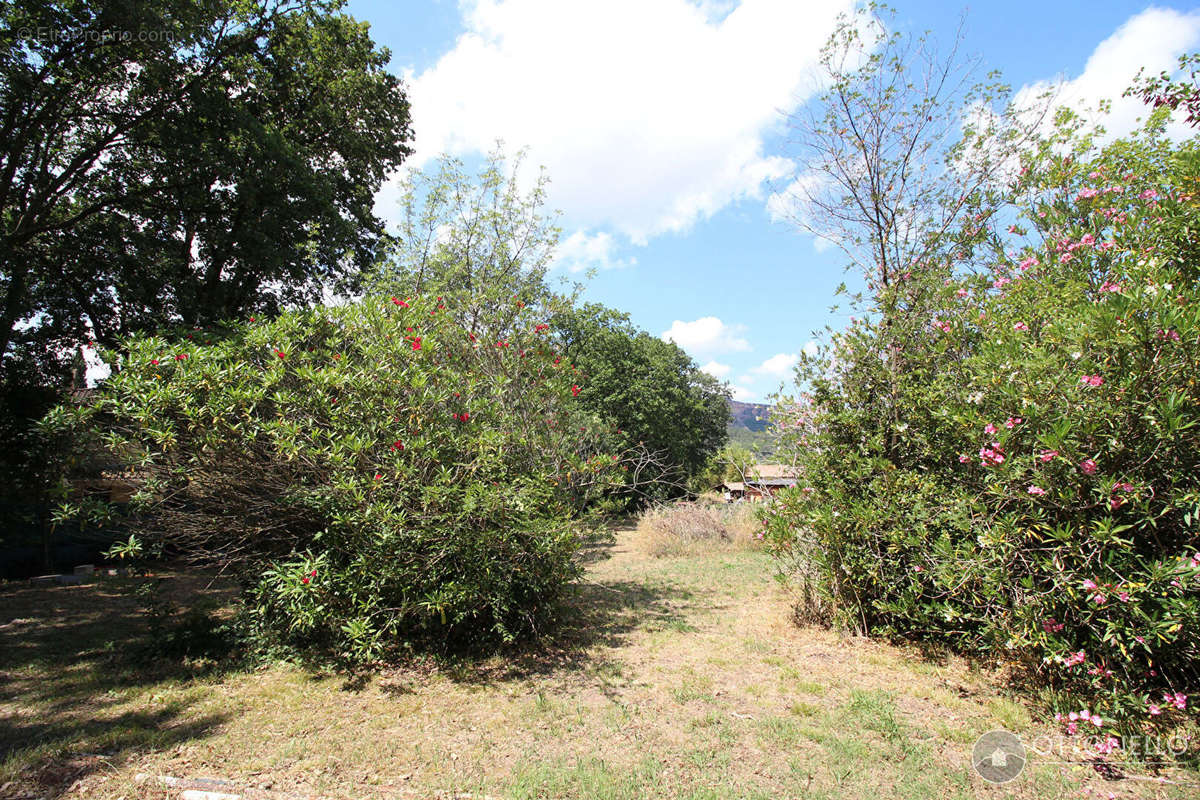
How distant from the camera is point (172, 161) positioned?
9.36 m

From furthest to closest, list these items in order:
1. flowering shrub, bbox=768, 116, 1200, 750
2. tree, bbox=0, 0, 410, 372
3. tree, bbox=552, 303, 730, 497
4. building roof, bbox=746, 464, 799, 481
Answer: tree, bbox=552, 303, 730, 497 < tree, bbox=0, 0, 410, 372 < building roof, bbox=746, 464, 799, 481 < flowering shrub, bbox=768, 116, 1200, 750

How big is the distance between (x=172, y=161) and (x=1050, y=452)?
12.7m

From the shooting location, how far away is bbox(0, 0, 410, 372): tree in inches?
315

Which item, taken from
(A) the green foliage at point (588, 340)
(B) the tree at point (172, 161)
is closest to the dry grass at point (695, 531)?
(A) the green foliage at point (588, 340)

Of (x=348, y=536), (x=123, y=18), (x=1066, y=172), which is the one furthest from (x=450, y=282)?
(x=1066, y=172)

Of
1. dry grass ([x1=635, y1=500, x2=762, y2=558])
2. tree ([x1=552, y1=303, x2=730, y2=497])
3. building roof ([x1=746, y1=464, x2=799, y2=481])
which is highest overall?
tree ([x1=552, y1=303, x2=730, y2=497])

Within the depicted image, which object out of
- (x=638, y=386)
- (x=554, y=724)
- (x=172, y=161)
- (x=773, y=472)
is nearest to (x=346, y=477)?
(x=554, y=724)

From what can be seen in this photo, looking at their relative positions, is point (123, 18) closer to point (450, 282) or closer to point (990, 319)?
point (450, 282)

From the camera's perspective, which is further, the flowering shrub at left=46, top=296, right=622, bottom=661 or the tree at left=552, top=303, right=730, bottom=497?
the tree at left=552, top=303, right=730, bottom=497

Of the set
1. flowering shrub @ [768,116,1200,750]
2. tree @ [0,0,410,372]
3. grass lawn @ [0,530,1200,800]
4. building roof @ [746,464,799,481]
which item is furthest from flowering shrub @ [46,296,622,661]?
tree @ [0,0,410,372]

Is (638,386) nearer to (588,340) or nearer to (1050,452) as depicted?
(588,340)

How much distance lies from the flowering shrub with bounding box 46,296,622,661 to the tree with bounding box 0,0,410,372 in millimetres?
4975

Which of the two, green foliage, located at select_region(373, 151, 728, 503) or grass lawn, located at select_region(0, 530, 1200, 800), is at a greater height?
green foliage, located at select_region(373, 151, 728, 503)

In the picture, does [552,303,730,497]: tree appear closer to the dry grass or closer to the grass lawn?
the dry grass
